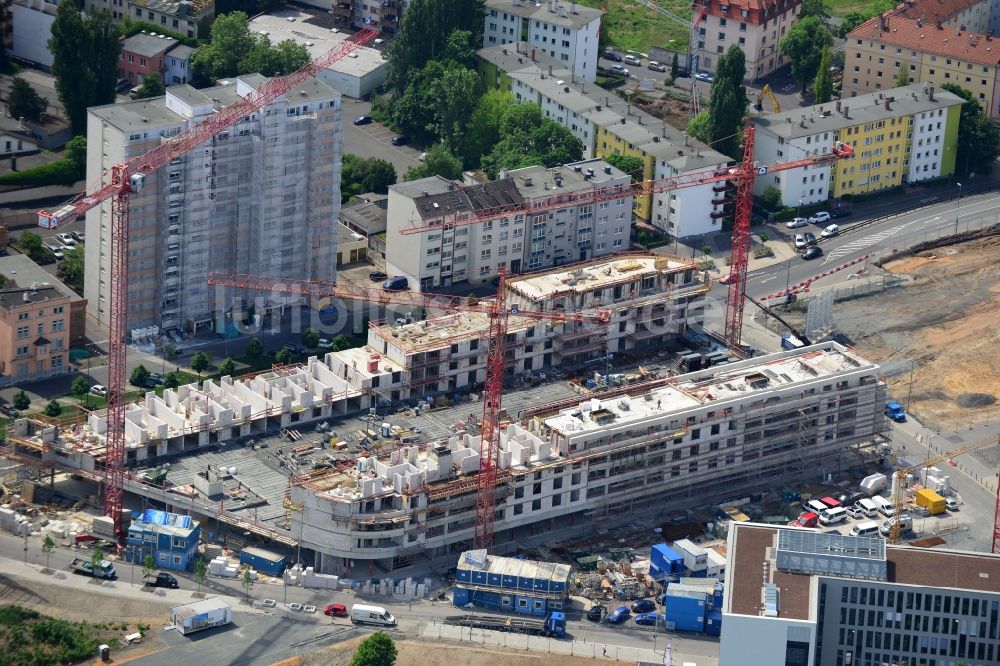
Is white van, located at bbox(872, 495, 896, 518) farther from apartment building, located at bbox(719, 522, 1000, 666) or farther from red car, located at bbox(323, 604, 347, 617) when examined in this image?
red car, located at bbox(323, 604, 347, 617)

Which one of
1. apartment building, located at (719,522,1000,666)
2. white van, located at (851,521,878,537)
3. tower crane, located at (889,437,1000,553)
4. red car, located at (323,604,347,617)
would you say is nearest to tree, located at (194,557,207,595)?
red car, located at (323,604,347,617)

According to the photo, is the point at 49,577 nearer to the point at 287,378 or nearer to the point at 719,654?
the point at 287,378

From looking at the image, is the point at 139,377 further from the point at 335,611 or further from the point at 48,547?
the point at 335,611

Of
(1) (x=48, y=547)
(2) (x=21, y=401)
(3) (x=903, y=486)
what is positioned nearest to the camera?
(1) (x=48, y=547)

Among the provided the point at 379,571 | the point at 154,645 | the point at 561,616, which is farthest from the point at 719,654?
the point at 154,645

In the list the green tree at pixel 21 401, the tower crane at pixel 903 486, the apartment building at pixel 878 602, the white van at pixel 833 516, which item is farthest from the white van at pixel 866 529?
the green tree at pixel 21 401

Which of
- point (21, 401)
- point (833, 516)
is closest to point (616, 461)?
point (833, 516)

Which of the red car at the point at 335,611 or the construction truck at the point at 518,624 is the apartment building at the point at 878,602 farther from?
the red car at the point at 335,611
